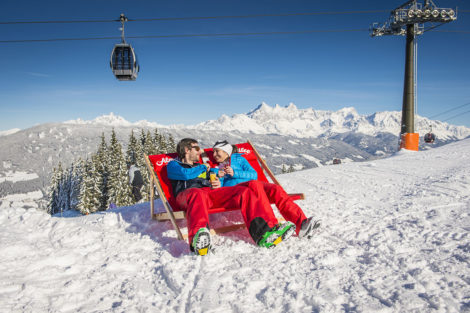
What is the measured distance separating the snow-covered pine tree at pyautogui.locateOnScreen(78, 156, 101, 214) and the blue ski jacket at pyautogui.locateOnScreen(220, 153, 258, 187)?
91.8 feet

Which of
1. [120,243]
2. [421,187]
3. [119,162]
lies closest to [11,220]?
[120,243]

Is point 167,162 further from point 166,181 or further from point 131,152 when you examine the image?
point 131,152

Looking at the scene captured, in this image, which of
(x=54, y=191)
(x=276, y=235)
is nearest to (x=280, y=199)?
(x=276, y=235)

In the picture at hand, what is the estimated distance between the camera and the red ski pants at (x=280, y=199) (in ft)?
12.5

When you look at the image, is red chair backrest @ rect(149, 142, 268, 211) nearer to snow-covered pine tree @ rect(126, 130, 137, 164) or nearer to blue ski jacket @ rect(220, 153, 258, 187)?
blue ski jacket @ rect(220, 153, 258, 187)

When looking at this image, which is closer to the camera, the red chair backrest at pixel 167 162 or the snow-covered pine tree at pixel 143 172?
the red chair backrest at pixel 167 162

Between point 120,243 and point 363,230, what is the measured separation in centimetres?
339

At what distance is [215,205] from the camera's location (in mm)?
4141

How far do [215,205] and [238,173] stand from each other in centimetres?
76

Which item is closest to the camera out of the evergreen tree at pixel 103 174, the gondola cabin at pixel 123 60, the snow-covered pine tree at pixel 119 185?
the gondola cabin at pixel 123 60

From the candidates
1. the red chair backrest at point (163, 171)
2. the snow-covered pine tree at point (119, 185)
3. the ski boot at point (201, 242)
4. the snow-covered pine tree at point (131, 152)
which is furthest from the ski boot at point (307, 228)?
the snow-covered pine tree at point (131, 152)

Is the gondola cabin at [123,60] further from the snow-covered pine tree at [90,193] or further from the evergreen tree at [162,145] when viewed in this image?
the snow-covered pine tree at [90,193]

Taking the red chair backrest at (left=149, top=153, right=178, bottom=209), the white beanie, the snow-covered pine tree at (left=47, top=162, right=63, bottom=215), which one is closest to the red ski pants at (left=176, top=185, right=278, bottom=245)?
the white beanie

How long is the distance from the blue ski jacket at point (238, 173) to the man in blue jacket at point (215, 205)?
0.27 meters
